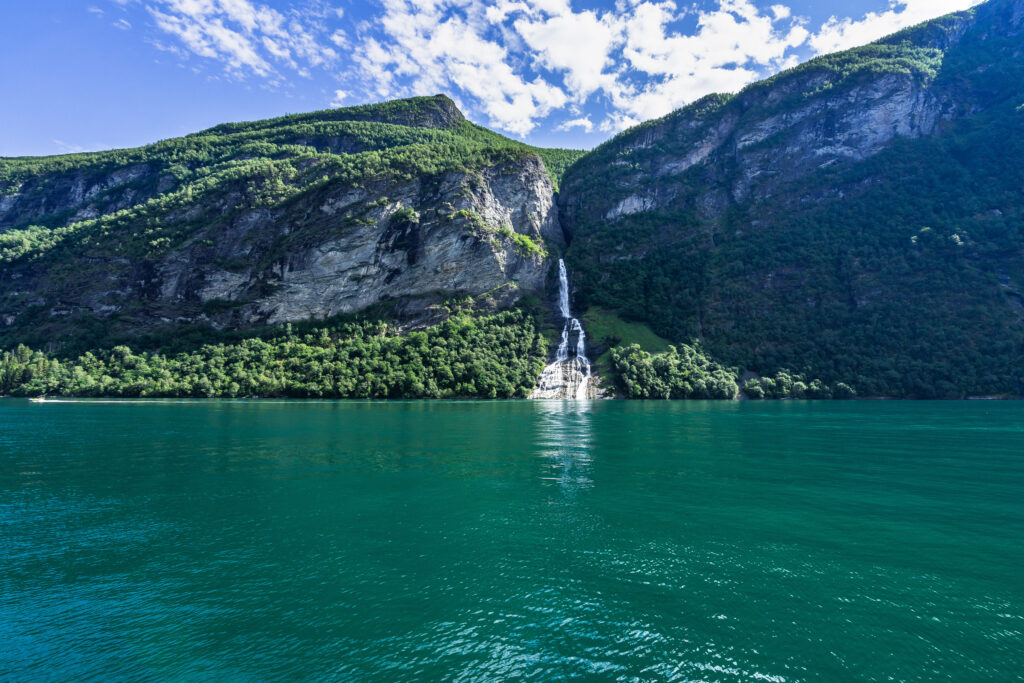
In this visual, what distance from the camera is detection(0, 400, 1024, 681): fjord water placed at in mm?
9477

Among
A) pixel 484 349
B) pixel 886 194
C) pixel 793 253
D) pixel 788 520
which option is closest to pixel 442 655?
pixel 788 520

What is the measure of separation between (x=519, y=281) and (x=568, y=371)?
4551cm

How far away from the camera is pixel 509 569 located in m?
14.0

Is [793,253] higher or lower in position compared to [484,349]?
higher

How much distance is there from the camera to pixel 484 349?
129 m

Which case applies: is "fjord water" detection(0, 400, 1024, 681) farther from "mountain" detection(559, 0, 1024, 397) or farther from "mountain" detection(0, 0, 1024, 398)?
"mountain" detection(559, 0, 1024, 397)

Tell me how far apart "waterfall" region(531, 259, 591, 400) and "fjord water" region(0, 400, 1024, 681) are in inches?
3605

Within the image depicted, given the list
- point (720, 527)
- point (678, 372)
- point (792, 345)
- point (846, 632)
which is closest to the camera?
point (846, 632)

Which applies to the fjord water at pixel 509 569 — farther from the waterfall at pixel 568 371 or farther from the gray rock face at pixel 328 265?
the gray rock face at pixel 328 265

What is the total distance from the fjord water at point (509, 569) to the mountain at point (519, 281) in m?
88.7

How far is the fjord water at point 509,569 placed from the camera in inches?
373

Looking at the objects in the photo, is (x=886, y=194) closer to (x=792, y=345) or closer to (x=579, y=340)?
(x=792, y=345)

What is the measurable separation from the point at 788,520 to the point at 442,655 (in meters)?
15.5

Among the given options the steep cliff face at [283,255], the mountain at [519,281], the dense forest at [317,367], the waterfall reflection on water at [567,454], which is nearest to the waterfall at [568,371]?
the dense forest at [317,367]
